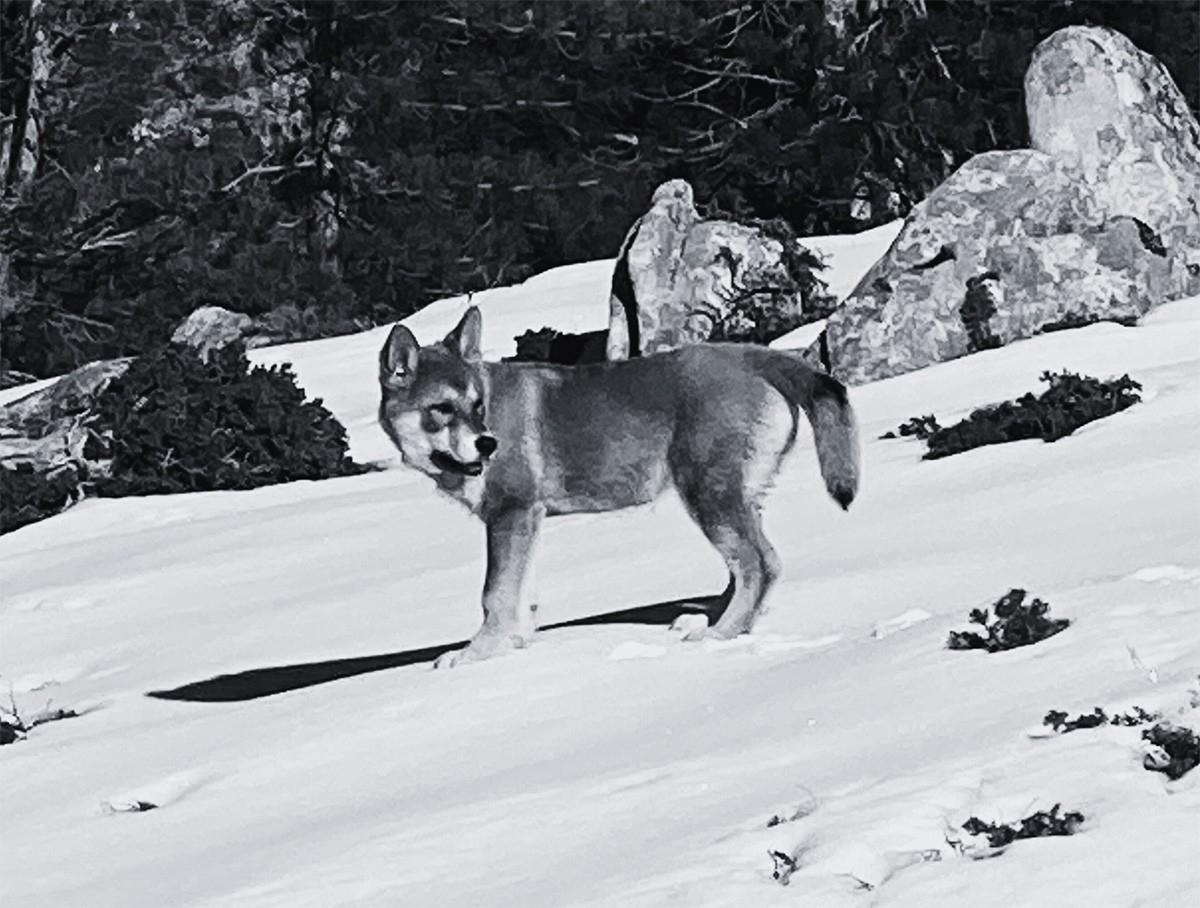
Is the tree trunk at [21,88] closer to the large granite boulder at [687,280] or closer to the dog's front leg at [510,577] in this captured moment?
the large granite boulder at [687,280]

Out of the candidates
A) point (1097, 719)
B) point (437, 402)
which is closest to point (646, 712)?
point (437, 402)

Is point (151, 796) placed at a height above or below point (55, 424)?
below

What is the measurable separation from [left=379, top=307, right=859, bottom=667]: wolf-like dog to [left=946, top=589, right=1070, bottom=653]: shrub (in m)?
0.99

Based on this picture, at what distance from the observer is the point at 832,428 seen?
907 centimetres

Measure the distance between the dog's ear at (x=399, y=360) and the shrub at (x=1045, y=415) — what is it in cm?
481

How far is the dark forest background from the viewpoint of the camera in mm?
30797

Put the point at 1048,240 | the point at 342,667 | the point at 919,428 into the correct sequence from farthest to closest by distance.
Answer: the point at 1048,240 → the point at 919,428 → the point at 342,667

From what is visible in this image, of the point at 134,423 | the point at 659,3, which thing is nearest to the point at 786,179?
the point at 659,3

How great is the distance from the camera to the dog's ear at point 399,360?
9.32 m

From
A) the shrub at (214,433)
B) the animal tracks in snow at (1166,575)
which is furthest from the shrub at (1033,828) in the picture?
the shrub at (214,433)

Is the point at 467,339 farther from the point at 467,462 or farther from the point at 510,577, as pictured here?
the point at 510,577

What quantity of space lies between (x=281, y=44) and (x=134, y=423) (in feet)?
57.8

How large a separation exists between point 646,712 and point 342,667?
2.34 metres

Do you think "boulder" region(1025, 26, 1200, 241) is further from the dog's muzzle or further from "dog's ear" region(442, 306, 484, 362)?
the dog's muzzle
